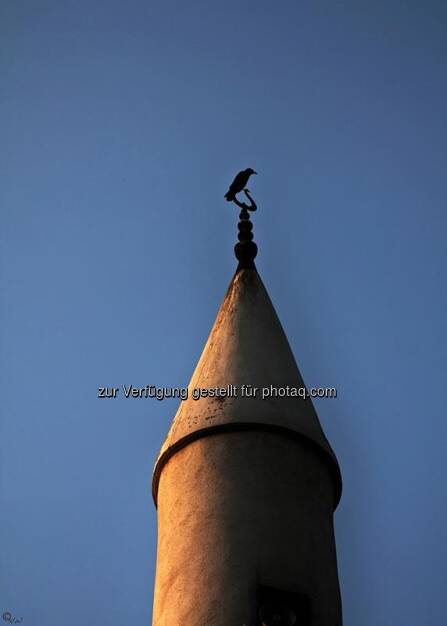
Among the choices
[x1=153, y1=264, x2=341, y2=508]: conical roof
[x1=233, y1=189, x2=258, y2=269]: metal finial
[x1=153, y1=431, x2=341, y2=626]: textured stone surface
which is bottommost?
[x1=153, y1=431, x2=341, y2=626]: textured stone surface

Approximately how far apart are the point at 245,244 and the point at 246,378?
1543 mm

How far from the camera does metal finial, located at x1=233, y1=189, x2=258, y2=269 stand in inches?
392

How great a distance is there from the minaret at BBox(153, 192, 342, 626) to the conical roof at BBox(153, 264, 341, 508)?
10 millimetres

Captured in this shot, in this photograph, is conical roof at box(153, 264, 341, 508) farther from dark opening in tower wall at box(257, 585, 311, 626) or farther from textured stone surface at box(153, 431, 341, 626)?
dark opening in tower wall at box(257, 585, 311, 626)

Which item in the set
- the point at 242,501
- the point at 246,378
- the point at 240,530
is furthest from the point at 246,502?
the point at 246,378

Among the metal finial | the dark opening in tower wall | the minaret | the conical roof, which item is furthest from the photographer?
the metal finial

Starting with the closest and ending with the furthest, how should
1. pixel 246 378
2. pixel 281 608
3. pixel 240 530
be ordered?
1. pixel 281 608
2. pixel 240 530
3. pixel 246 378

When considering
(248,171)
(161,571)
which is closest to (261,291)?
(248,171)

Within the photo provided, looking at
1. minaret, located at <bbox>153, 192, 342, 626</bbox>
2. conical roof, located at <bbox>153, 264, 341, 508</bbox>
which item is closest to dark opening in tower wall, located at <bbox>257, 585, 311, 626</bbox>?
minaret, located at <bbox>153, 192, 342, 626</bbox>

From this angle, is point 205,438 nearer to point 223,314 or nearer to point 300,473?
point 300,473

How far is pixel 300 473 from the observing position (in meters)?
8.19

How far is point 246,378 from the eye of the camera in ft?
28.9

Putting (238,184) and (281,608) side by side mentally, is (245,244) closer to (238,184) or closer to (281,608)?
(238,184)

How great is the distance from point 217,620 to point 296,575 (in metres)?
0.57
